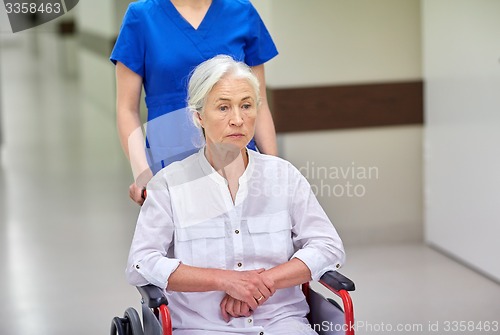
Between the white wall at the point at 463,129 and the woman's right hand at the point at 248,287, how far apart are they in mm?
2222

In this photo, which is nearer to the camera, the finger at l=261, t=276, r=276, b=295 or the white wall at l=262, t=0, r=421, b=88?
the finger at l=261, t=276, r=276, b=295

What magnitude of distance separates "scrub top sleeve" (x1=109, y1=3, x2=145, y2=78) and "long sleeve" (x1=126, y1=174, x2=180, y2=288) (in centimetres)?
47

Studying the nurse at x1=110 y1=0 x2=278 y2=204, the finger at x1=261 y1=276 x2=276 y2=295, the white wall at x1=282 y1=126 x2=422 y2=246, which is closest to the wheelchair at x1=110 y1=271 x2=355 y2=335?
the finger at x1=261 y1=276 x2=276 y2=295

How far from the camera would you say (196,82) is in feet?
8.33

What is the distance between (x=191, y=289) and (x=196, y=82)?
56cm

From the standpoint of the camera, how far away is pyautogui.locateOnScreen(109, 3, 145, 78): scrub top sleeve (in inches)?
111

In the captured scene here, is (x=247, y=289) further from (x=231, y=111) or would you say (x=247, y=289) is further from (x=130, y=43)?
(x=130, y=43)

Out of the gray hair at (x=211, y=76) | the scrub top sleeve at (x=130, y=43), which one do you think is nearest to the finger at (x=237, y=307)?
the gray hair at (x=211, y=76)

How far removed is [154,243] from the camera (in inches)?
98.5

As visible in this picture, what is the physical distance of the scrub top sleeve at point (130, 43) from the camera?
111 inches

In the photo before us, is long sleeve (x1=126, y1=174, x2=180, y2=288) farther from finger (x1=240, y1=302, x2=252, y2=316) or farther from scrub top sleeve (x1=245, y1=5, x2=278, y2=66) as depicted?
scrub top sleeve (x1=245, y1=5, x2=278, y2=66)

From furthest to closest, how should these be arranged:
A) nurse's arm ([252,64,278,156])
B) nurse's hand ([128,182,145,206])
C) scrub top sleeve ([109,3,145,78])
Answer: nurse's arm ([252,64,278,156]), scrub top sleeve ([109,3,145,78]), nurse's hand ([128,182,145,206])

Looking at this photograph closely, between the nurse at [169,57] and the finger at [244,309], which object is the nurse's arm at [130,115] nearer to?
the nurse at [169,57]

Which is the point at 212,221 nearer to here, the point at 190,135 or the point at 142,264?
the point at 142,264
